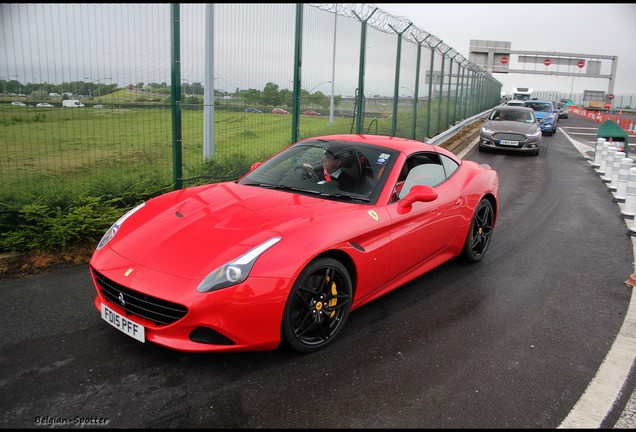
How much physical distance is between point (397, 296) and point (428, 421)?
6.20 feet

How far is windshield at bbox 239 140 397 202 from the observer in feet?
14.1

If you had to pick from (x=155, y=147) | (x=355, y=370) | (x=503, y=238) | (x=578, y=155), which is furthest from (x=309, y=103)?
(x=578, y=155)

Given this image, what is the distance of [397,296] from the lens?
15.3ft

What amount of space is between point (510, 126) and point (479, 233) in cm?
1224

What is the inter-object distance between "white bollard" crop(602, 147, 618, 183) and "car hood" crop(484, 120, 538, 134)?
12.4ft

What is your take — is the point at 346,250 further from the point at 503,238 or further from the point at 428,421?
the point at 503,238

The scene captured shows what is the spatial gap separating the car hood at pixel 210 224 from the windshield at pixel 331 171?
195mm

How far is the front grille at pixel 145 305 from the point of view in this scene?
9.96ft

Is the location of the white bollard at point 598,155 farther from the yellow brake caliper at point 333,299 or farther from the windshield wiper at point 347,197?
the yellow brake caliper at point 333,299

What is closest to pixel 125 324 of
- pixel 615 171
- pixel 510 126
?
pixel 615 171

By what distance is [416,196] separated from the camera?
165 inches

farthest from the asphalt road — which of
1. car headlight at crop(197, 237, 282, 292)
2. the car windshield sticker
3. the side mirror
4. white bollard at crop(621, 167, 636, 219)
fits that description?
white bollard at crop(621, 167, 636, 219)

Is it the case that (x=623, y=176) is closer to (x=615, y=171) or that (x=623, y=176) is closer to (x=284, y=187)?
(x=615, y=171)

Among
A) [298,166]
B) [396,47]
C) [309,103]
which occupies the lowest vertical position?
[298,166]
